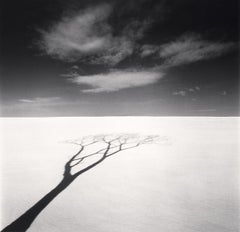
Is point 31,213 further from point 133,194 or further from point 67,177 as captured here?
point 133,194

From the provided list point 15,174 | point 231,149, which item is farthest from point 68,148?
point 231,149

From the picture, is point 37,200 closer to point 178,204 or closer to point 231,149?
point 178,204

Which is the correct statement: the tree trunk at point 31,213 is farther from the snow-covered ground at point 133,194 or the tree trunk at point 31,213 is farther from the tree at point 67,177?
the snow-covered ground at point 133,194

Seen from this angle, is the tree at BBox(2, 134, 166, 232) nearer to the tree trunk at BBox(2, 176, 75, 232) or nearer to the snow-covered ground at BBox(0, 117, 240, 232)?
the tree trunk at BBox(2, 176, 75, 232)

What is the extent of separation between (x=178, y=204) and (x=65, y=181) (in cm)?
402

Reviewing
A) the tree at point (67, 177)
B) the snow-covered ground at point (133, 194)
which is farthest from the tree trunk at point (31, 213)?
the snow-covered ground at point (133, 194)

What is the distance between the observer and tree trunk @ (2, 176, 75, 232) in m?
3.92

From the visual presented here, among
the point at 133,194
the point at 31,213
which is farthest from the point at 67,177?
the point at 133,194

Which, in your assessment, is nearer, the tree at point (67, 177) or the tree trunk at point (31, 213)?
the tree trunk at point (31, 213)

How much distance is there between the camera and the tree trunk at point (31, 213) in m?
3.92

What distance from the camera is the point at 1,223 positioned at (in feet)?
13.4

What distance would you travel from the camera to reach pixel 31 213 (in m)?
4.43

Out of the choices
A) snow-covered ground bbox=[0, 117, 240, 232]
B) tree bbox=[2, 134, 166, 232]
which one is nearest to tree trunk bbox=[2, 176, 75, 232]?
tree bbox=[2, 134, 166, 232]

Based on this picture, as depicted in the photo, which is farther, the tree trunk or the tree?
the tree
